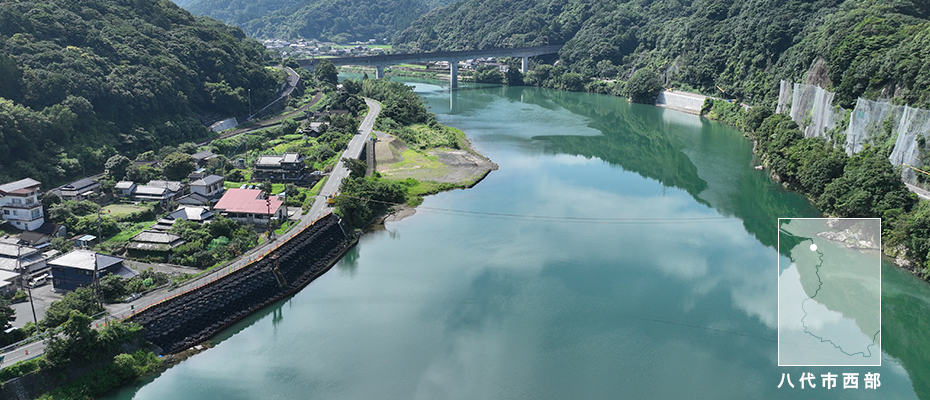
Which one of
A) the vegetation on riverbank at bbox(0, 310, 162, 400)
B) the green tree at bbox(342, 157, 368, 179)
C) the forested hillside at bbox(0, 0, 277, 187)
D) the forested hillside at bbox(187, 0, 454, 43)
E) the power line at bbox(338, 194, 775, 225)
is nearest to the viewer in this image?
the vegetation on riverbank at bbox(0, 310, 162, 400)

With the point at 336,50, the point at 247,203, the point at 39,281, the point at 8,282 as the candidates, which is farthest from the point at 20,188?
the point at 336,50

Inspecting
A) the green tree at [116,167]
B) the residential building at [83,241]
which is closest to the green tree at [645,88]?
the green tree at [116,167]

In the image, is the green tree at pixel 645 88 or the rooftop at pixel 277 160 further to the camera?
the green tree at pixel 645 88

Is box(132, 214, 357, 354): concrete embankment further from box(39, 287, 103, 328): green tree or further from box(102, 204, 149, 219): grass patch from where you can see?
box(102, 204, 149, 219): grass patch

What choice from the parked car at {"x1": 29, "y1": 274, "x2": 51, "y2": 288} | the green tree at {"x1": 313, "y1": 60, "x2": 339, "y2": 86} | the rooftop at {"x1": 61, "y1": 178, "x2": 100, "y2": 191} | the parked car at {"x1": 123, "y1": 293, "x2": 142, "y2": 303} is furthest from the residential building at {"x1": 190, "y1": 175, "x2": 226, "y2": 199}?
the green tree at {"x1": 313, "y1": 60, "x2": 339, "y2": 86}

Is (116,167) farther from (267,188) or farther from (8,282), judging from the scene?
(8,282)

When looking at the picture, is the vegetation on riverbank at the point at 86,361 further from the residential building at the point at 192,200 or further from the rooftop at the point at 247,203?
the residential building at the point at 192,200

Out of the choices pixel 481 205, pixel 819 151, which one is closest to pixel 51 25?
pixel 481 205

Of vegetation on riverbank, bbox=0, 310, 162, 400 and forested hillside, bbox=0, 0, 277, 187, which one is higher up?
forested hillside, bbox=0, 0, 277, 187
